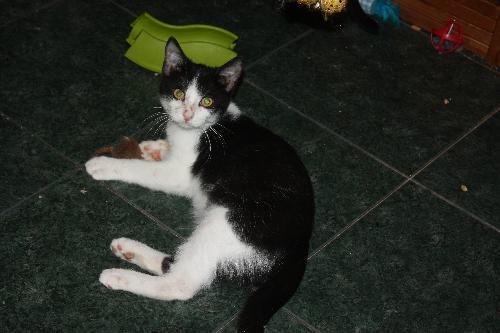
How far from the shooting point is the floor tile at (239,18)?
3.34 m

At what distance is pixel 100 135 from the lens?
271 centimetres

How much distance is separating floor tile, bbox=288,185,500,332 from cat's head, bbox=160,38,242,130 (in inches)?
24.9

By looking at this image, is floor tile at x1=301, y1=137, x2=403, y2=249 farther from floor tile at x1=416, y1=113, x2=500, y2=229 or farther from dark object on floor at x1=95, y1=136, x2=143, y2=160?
dark object on floor at x1=95, y1=136, x2=143, y2=160

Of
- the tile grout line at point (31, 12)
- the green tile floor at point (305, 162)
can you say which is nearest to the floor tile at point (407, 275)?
the green tile floor at point (305, 162)

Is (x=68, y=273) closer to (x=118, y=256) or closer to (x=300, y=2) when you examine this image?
(x=118, y=256)

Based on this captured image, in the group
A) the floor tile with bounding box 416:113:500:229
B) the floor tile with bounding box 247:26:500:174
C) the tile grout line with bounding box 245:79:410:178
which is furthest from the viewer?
the floor tile with bounding box 247:26:500:174

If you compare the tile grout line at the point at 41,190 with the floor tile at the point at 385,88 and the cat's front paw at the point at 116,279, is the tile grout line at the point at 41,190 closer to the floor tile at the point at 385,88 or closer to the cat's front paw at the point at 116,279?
the cat's front paw at the point at 116,279

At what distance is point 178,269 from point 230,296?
0.22 metres

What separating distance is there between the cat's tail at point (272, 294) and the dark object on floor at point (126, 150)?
81 cm

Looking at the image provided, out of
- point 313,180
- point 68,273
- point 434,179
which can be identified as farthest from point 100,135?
point 434,179

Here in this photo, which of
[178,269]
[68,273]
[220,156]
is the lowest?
[68,273]

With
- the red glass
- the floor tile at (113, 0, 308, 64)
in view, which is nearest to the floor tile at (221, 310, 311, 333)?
the floor tile at (113, 0, 308, 64)

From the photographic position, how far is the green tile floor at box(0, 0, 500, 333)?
219 cm

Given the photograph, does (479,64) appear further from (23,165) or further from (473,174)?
(23,165)
